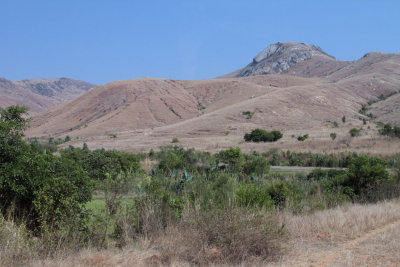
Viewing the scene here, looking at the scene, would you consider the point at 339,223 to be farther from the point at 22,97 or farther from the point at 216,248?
the point at 22,97

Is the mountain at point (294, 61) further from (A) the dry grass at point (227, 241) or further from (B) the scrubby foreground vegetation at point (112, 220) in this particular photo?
(A) the dry grass at point (227, 241)

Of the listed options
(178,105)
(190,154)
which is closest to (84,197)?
(190,154)

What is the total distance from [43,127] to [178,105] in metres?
30.9

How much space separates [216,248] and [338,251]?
2051 millimetres

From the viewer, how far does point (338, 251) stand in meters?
5.78

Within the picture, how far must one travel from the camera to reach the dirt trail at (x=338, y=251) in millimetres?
5289

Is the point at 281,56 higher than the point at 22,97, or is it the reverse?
the point at 281,56

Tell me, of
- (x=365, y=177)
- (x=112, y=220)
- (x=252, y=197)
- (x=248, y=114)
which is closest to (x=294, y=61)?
(x=248, y=114)

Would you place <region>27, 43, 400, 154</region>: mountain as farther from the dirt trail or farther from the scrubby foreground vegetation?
the scrubby foreground vegetation

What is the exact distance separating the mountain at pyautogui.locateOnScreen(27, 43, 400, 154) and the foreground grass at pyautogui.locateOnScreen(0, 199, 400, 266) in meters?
25.8

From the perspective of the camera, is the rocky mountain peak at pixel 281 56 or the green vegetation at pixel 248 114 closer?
the green vegetation at pixel 248 114

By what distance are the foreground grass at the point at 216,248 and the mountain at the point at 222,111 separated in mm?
25797

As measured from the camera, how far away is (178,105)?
85250 mm

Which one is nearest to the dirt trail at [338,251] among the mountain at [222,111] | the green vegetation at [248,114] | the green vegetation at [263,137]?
the mountain at [222,111]
